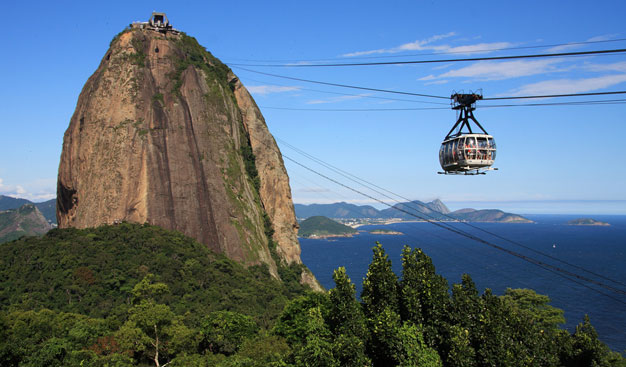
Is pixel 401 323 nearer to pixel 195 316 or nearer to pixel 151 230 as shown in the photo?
pixel 195 316

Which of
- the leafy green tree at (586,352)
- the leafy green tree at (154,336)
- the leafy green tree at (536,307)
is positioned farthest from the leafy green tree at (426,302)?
the leafy green tree at (536,307)

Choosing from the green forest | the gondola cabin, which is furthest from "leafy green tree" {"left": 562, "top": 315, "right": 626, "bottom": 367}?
the gondola cabin

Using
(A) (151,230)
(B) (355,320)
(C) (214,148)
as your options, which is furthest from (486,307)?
(C) (214,148)

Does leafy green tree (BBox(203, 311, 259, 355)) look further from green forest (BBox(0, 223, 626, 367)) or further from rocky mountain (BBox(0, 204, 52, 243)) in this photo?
rocky mountain (BBox(0, 204, 52, 243))

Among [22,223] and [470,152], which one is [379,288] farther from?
[22,223]

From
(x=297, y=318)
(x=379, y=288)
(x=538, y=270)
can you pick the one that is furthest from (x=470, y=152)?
(x=538, y=270)

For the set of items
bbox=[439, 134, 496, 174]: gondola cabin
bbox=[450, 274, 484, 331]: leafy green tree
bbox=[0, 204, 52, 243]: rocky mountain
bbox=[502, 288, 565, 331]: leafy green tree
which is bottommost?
bbox=[502, 288, 565, 331]: leafy green tree
